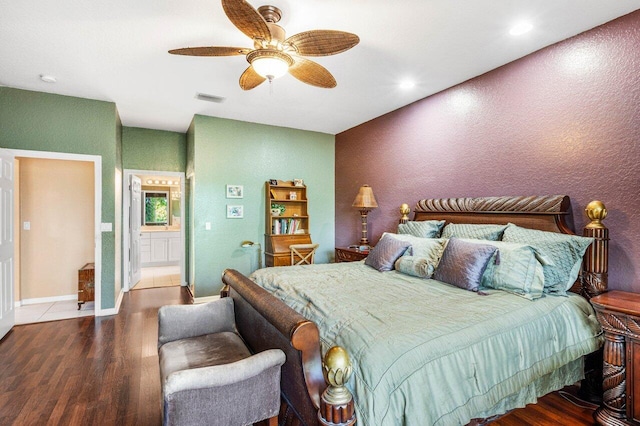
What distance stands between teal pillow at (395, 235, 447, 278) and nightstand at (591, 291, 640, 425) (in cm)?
108

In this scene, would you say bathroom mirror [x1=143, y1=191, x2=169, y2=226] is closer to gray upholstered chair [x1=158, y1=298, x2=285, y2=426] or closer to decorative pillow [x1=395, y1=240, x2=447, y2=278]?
gray upholstered chair [x1=158, y1=298, x2=285, y2=426]

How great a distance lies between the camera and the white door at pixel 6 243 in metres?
3.43

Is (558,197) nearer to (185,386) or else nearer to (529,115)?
(529,115)

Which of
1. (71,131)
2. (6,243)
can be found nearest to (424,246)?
(71,131)

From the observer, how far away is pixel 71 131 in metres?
4.00

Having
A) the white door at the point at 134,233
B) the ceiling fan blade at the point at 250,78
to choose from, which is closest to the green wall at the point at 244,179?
the white door at the point at 134,233

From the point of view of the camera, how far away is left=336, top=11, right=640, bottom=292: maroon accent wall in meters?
2.35

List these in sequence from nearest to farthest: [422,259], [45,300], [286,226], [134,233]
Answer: [422,259], [45,300], [286,226], [134,233]

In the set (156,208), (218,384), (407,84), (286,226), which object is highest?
(407,84)

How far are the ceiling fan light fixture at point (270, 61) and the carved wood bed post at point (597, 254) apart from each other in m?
2.46

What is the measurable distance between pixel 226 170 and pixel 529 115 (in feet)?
12.7

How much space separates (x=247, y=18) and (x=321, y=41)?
50cm

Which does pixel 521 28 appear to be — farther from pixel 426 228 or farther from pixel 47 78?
pixel 47 78

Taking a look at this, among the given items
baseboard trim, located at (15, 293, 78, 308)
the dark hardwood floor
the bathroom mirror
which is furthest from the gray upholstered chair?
the bathroom mirror
